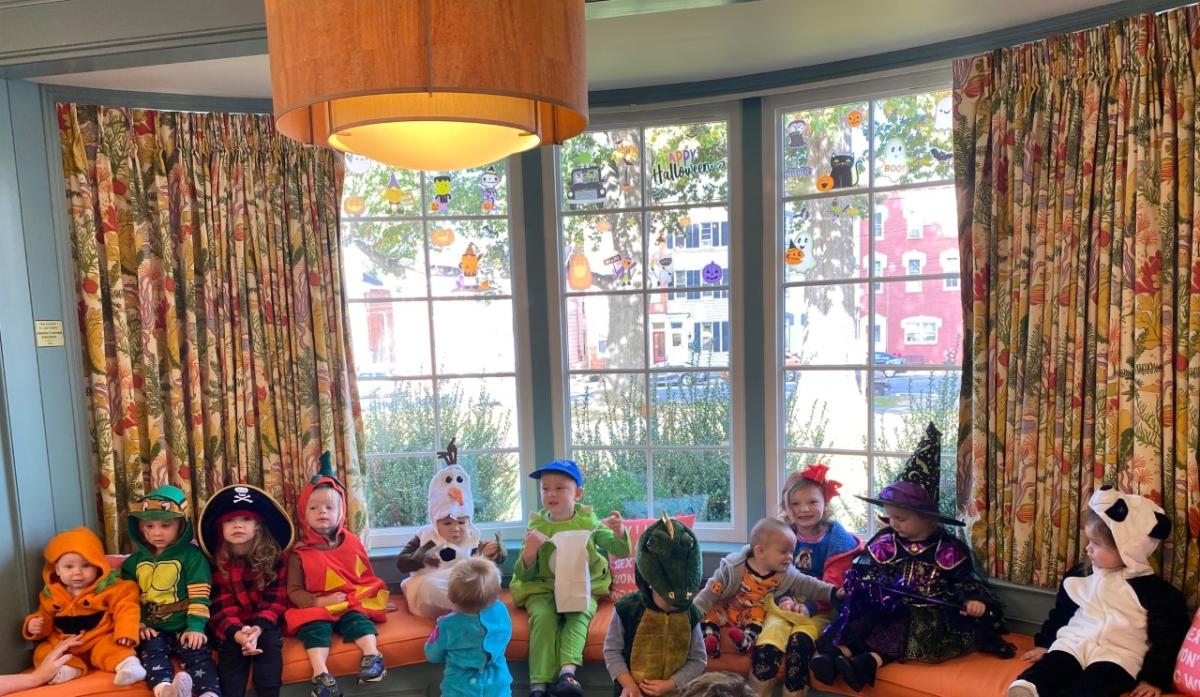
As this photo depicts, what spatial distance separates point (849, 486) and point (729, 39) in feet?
6.20

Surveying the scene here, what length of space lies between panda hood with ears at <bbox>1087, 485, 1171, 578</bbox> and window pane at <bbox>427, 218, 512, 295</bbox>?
8.08 feet

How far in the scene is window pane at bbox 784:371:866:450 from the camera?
329cm

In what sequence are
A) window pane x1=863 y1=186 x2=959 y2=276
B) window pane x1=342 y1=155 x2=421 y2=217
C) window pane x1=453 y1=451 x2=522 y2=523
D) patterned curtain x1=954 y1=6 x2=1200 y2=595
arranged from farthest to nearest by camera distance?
window pane x1=453 y1=451 x2=522 y2=523 < window pane x1=342 y1=155 x2=421 y2=217 < window pane x1=863 y1=186 x2=959 y2=276 < patterned curtain x1=954 y1=6 x2=1200 y2=595

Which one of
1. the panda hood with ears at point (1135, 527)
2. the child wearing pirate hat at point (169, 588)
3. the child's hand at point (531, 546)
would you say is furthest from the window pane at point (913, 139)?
the child wearing pirate hat at point (169, 588)

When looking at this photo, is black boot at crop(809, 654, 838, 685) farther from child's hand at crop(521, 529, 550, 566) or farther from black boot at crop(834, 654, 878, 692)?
child's hand at crop(521, 529, 550, 566)

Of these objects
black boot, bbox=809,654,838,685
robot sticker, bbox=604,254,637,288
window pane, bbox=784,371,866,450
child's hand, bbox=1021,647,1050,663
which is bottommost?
black boot, bbox=809,654,838,685

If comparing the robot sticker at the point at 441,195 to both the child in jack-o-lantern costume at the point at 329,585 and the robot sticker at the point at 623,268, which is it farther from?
the child in jack-o-lantern costume at the point at 329,585

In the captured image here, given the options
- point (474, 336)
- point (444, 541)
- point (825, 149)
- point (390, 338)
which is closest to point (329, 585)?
point (444, 541)

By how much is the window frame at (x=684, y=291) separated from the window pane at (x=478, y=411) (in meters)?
0.22

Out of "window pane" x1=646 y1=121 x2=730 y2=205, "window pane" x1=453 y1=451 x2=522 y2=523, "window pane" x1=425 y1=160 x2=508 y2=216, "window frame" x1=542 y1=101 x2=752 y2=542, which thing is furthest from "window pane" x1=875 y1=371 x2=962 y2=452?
"window pane" x1=425 y1=160 x2=508 y2=216

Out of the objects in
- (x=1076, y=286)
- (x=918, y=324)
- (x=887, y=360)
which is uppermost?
(x=1076, y=286)

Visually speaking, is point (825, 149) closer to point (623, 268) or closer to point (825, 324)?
→ point (825, 324)

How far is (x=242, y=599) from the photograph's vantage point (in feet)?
9.68

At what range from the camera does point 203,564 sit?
9.68ft
